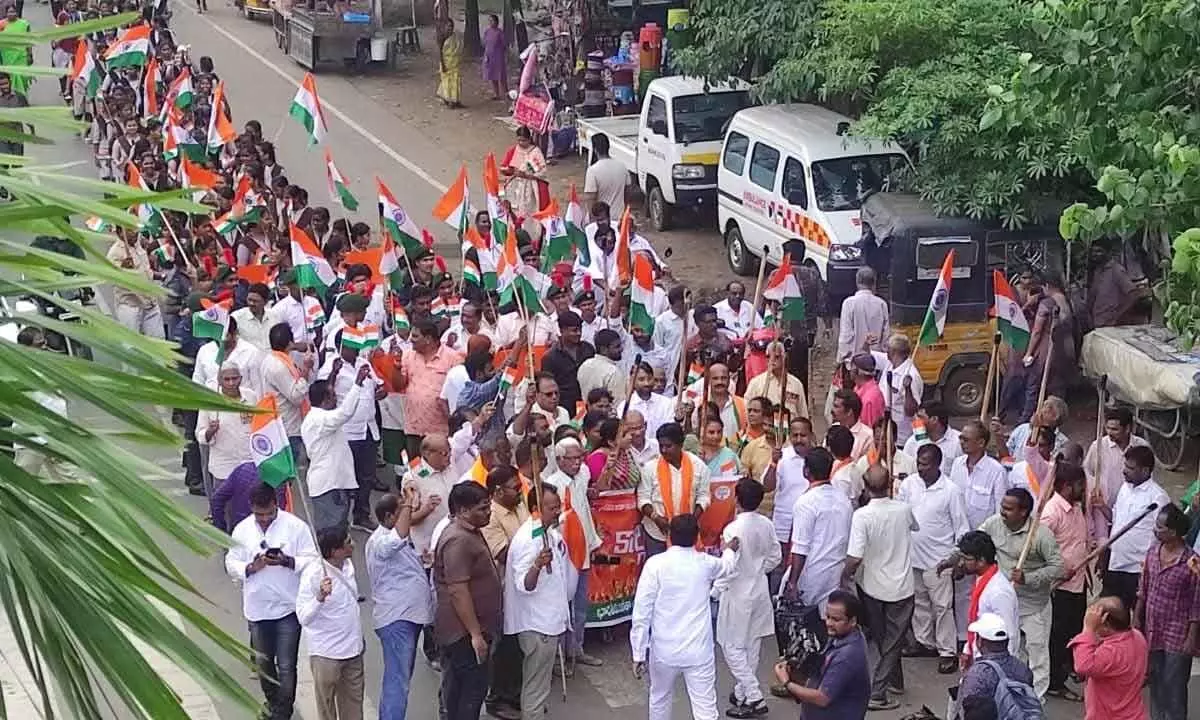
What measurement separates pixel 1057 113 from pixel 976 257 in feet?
17.5

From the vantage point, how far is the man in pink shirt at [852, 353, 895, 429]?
11.3m

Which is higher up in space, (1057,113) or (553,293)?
(1057,113)

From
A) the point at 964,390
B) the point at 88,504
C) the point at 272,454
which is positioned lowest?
the point at 964,390

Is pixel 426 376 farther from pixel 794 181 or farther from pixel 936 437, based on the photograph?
pixel 794 181

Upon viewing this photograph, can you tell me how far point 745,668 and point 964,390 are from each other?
19.0ft

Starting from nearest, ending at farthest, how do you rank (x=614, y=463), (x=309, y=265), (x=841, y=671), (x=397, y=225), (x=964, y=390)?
(x=841, y=671)
(x=614, y=463)
(x=309, y=265)
(x=397, y=225)
(x=964, y=390)

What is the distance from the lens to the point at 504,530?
30.4 ft

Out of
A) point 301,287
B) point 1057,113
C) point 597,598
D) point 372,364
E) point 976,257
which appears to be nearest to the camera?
point 1057,113

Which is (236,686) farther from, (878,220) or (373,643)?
(878,220)

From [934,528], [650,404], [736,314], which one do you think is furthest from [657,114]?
[934,528]

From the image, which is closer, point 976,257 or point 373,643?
point 373,643

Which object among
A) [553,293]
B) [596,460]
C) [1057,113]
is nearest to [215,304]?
[553,293]

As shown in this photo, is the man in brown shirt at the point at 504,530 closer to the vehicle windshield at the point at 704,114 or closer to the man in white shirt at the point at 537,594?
the man in white shirt at the point at 537,594

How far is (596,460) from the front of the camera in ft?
32.7
